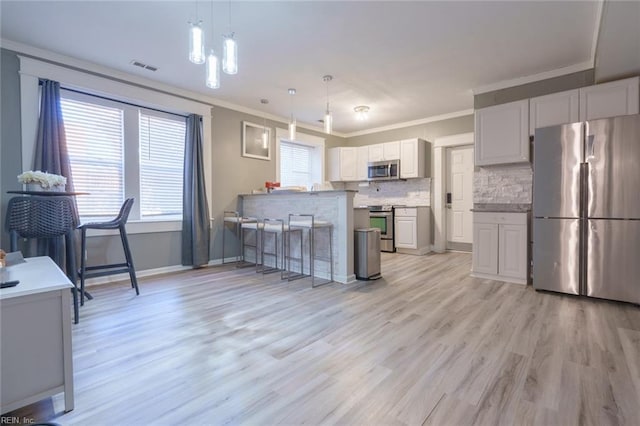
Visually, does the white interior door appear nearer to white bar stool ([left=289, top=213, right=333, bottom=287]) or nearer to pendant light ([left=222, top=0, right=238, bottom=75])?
white bar stool ([left=289, top=213, right=333, bottom=287])

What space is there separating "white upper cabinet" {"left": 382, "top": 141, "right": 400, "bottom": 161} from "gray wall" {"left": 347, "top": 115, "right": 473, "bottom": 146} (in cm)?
38

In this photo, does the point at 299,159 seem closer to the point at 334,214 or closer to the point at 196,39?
the point at 334,214

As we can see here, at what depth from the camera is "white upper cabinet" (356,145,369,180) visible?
6.45m

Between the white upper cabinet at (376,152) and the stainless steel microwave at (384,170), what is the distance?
11cm

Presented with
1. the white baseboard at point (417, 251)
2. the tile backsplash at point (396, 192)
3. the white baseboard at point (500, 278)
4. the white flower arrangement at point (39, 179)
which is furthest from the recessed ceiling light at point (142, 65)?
the white baseboard at point (417, 251)

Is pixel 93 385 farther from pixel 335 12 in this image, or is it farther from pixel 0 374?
pixel 335 12

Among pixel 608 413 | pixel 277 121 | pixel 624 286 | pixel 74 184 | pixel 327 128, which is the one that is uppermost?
pixel 277 121

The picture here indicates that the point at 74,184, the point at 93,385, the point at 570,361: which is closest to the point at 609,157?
the point at 570,361

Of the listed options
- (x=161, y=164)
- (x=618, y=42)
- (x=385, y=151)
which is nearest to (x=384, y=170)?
(x=385, y=151)

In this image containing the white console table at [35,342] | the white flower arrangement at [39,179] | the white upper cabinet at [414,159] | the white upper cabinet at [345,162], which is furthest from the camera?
the white upper cabinet at [345,162]

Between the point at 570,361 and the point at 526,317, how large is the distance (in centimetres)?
75

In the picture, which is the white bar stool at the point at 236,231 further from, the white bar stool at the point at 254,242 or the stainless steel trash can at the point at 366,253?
the stainless steel trash can at the point at 366,253

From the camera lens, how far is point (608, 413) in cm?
136

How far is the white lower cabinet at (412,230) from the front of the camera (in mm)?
5617
